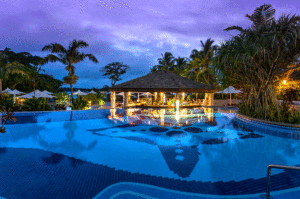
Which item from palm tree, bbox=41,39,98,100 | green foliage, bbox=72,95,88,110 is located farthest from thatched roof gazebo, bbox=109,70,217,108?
palm tree, bbox=41,39,98,100

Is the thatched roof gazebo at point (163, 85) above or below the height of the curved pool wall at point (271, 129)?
above

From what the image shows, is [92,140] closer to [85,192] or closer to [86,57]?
[85,192]

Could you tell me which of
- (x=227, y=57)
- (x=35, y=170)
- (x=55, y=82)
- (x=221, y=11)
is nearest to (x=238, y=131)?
(x=227, y=57)

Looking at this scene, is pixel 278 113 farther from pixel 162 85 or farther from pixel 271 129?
pixel 162 85

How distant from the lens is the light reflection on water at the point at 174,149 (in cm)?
459

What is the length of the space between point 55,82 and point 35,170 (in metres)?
37.2

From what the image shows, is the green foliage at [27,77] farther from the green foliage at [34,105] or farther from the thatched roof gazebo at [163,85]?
the thatched roof gazebo at [163,85]

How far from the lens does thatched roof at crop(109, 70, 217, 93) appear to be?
18484 millimetres

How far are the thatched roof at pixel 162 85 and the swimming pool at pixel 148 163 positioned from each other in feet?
32.1

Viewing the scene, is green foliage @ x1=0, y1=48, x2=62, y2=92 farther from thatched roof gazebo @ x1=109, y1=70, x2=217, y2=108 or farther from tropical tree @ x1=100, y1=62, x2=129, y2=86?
thatched roof gazebo @ x1=109, y1=70, x2=217, y2=108

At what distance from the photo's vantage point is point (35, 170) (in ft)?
14.6

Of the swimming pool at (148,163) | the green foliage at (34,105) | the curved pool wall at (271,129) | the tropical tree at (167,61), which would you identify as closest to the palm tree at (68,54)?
the green foliage at (34,105)

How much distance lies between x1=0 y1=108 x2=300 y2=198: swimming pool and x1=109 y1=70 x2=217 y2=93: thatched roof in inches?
386

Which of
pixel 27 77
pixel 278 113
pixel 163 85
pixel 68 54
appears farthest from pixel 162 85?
pixel 27 77
